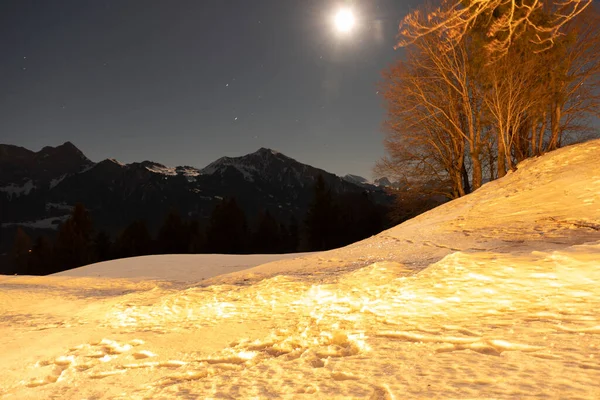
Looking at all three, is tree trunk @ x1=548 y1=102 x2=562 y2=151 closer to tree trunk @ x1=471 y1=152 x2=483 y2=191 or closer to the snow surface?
tree trunk @ x1=471 y1=152 x2=483 y2=191

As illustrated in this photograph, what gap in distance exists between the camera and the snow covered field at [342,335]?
1.98 m

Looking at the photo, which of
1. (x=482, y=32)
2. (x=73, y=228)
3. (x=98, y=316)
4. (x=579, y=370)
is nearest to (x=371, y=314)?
(x=579, y=370)

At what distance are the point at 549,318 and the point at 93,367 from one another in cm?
375

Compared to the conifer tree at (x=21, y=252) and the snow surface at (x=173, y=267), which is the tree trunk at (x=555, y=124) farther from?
the conifer tree at (x=21, y=252)

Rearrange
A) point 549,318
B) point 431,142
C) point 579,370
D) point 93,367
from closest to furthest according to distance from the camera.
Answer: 1. point 579,370
2. point 549,318
3. point 93,367
4. point 431,142

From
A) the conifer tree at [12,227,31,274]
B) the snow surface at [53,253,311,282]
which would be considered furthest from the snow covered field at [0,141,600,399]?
the conifer tree at [12,227,31,274]

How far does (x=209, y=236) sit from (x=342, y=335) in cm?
4169

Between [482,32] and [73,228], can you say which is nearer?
[482,32]

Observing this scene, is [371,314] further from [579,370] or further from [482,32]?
[482,32]

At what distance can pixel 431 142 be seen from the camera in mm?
18812

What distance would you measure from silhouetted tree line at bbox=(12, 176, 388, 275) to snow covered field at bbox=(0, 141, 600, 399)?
34.7 m

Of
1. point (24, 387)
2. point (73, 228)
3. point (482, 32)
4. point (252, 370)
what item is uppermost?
point (482, 32)

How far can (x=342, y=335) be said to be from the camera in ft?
9.75

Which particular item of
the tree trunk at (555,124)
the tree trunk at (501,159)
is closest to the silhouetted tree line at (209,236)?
the tree trunk at (555,124)
